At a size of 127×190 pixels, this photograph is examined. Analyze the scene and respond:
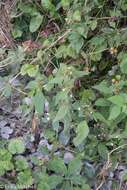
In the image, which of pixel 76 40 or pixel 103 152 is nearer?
pixel 103 152

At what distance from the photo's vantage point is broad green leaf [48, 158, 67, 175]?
6.78 feet

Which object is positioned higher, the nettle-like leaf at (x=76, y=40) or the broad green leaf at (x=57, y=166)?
the nettle-like leaf at (x=76, y=40)

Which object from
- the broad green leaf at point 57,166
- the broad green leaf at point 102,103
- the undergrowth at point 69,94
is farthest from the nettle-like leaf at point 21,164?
the broad green leaf at point 102,103

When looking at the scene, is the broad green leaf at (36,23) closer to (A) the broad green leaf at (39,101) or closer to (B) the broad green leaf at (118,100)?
(A) the broad green leaf at (39,101)

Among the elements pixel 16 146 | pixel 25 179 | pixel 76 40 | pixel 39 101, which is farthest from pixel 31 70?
pixel 25 179

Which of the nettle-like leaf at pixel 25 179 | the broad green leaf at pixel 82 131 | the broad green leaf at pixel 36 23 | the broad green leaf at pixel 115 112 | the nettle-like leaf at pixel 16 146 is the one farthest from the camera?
the broad green leaf at pixel 36 23

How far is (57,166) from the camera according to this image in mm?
2088

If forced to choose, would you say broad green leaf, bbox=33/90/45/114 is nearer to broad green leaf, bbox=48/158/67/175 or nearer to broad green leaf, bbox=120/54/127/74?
broad green leaf, bbox=48/158/67/175

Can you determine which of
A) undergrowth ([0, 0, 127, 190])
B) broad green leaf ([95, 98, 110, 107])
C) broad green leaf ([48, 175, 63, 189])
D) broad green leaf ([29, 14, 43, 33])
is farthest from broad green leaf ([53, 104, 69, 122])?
broad green leaf ([29, 14, 43, 33])

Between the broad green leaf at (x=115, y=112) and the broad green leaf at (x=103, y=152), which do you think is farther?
the broad green leaf at (x=103, y=152)

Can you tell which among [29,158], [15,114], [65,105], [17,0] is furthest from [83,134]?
[17,0]

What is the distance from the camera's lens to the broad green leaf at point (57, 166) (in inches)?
81.4

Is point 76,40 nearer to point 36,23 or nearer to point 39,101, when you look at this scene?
point 36,23

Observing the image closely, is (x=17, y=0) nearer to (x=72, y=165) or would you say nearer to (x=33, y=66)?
(x=33, y=66)
